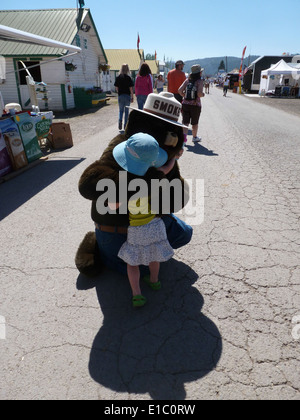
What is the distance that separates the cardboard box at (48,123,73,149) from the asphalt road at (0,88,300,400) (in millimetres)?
3848

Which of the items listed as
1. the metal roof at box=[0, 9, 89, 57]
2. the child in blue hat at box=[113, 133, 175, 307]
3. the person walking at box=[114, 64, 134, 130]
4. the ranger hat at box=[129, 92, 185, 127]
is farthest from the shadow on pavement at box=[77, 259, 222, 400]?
the metal roof at box=[0, 9, 89, 57]

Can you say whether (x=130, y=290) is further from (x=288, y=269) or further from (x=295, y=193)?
(x=295, y=193)

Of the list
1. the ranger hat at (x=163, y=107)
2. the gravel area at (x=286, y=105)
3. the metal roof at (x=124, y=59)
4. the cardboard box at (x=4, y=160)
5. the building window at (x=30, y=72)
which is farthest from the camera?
the metal roof at (x=124, y=59)

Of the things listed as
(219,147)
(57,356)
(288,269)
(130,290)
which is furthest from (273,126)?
(57,356)

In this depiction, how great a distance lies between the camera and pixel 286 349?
1.91 m

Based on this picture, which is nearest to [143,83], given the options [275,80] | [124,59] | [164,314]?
[164,314]

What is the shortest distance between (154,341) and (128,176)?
1135 mm

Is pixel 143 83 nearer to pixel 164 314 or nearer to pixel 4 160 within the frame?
pixel 4 160

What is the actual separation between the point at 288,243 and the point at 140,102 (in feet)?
23.2

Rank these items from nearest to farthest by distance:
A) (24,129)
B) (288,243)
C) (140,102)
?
(288,243) < (24,129) < (140,102)

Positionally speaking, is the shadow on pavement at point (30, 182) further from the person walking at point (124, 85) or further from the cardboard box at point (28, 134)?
the person walking at point (124, 85)

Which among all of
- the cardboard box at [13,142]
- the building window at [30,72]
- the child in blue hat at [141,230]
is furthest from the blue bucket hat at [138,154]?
the building window at [30,72]

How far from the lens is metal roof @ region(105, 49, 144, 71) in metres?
39.8

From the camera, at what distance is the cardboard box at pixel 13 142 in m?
5.51
